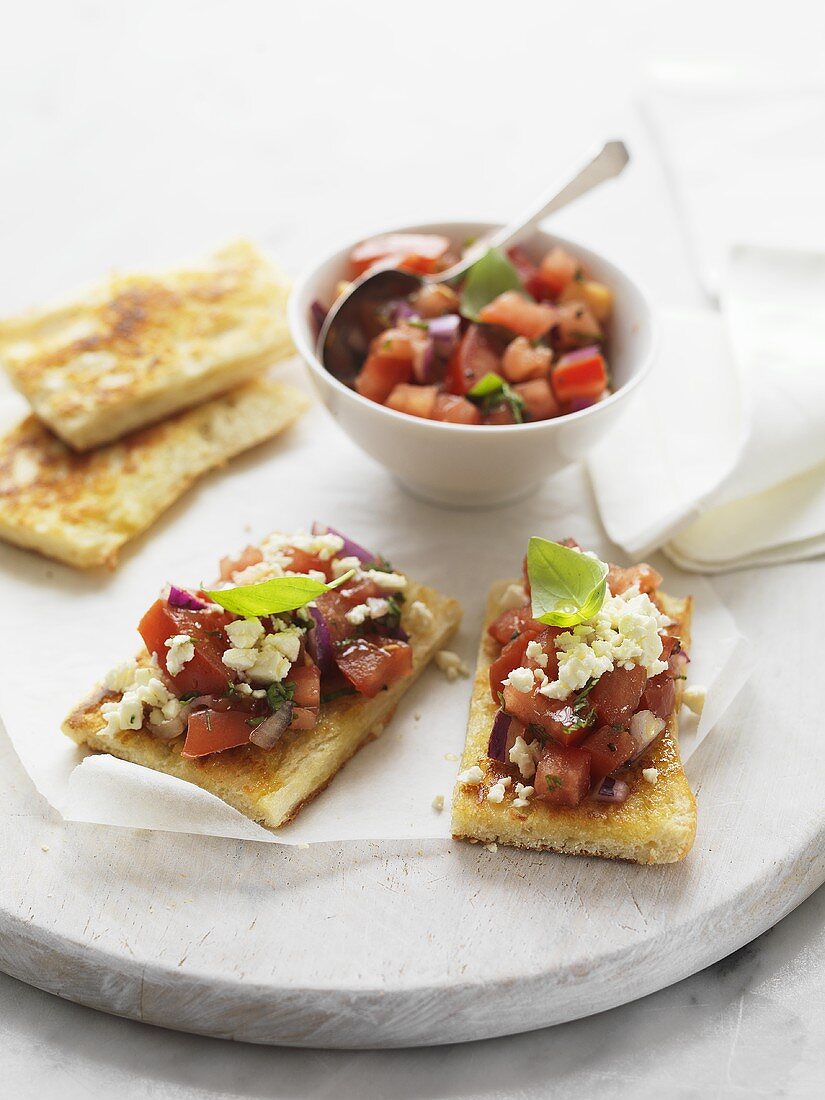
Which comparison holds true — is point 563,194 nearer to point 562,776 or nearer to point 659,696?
point 659,696

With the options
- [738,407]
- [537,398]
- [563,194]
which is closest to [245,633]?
[537,398]

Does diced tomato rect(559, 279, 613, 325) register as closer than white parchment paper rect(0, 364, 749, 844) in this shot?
No

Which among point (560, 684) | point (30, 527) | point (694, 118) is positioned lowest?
point (694, 118)

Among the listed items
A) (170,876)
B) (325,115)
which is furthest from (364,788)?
(325,115)

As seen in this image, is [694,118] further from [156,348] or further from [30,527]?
[30,527]

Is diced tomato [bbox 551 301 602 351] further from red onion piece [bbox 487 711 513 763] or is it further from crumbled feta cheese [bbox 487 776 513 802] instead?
crumbled feta cheese [bbox 487 776 513 802]

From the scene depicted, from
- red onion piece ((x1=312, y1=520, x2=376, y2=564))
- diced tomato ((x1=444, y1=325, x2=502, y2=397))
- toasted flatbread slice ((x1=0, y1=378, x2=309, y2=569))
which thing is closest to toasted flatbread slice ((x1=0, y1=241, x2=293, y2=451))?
toasted flatbread slice ((x1=0, y1=378, x2=309, y2=569))
